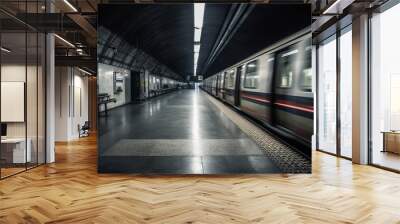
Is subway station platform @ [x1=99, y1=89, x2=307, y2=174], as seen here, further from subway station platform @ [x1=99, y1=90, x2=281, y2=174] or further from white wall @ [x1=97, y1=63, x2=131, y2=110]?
white wall @ [x1=97, y1=63, x2=131, y2=110]

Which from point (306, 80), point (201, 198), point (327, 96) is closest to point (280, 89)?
point (306, 80)

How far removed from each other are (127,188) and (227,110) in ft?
8.78

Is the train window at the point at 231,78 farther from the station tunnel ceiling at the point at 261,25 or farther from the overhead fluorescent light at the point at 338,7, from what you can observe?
the overhead fluorescent light at the point at 338,7

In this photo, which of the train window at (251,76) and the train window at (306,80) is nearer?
the train window at (306,80)

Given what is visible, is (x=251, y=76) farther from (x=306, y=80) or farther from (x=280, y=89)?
(x=306, y=80)

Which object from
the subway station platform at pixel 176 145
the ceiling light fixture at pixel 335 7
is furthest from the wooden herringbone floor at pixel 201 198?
the ceiling light fixture at pixel 335 7

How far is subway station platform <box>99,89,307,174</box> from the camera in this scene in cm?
663

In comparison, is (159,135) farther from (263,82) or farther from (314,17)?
(314,17)

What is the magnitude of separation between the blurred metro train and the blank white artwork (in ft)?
14.0

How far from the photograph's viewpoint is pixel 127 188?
577cm

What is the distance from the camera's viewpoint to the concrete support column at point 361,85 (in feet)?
25.9

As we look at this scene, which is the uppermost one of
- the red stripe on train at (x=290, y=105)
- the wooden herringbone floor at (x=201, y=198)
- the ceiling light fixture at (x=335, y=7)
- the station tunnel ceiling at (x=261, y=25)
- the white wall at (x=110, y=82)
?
the ceiling light fixture at (x=335, y=7)

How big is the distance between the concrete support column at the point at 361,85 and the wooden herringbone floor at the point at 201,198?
960mm

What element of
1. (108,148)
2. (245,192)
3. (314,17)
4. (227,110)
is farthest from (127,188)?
(314,17)
